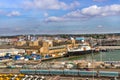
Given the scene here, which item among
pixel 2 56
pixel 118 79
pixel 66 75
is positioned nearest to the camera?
Result: pixel 118 79

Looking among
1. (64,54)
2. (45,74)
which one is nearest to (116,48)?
(64,54)

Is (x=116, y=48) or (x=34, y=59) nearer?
(x=34, y=59)

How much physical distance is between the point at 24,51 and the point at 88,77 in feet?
92.0

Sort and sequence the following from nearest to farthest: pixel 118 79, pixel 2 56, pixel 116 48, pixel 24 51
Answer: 1. pixel 118 79
2. pixel 2 56
3. pixel 24 51
4. pixel 116 48

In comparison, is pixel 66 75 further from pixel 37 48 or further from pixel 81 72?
pixel 37 48

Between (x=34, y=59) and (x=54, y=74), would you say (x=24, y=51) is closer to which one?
(x=34, y=59)

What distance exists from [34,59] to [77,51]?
→ 1156cm

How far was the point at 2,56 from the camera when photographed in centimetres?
4128

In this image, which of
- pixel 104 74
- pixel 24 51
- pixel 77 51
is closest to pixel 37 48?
pixel 24 51

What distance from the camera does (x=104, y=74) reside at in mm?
19422

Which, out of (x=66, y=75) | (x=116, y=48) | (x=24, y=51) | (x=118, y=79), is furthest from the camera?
(x=116, y=48)

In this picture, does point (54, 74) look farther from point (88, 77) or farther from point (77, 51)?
point (77, 51)

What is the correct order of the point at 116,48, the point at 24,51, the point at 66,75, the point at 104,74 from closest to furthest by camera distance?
the point at 104,74 → the point at 66,75 → the point at 24,51 → the point at 116,48

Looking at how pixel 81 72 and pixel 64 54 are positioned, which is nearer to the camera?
pixel 81 72
